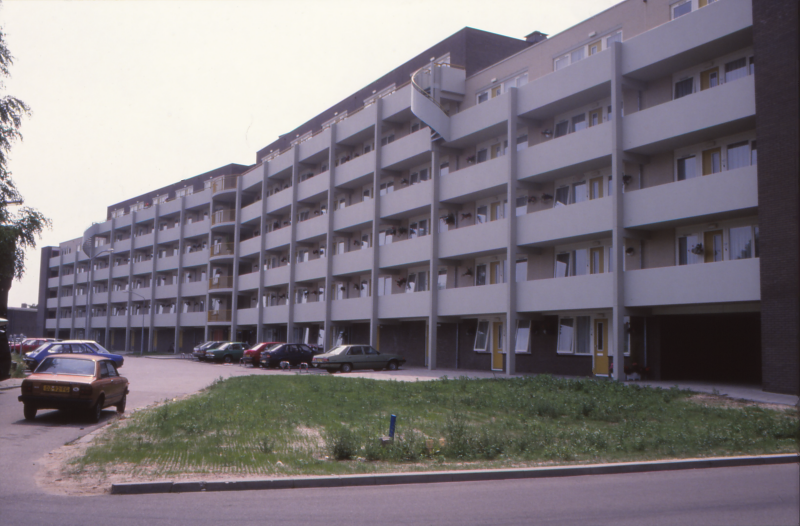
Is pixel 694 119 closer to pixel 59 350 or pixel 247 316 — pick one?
pixel 59 350

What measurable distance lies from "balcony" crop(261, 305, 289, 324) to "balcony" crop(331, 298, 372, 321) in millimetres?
6874

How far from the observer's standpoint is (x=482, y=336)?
118 feet

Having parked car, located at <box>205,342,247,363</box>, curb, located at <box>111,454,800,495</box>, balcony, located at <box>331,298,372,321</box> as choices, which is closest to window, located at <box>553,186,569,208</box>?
balcony, located at <box>331,298,372,321</box>

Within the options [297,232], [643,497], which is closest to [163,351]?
[297,232]

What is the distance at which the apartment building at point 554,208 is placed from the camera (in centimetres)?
2441

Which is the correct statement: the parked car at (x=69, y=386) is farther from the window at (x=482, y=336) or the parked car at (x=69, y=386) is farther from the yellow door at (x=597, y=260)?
the window at (x=482, y=336)

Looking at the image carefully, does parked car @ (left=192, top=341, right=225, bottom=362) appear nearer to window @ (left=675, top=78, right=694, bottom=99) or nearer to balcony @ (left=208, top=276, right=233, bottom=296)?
balcony @ (left=208, top=276, right=233, bottom=296)

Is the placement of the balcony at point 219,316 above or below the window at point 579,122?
below

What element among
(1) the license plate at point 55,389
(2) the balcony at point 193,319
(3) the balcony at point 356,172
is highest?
(3) the balcony at point 356,172

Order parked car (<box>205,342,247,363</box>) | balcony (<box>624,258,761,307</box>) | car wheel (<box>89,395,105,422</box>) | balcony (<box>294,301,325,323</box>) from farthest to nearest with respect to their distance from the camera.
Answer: parked car (<box>205,342,247,363</box>) < balcony (<box>294,301,325,323</box>) < balcony (<box>624,258,761,307</box>) < car wheel (<box>89,395,105,422</box>)

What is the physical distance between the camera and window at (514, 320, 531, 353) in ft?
108

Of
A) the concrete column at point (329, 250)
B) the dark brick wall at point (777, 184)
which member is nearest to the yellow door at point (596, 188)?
the dark brick wall at point (777, 184)

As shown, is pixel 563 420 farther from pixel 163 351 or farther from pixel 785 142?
pixel 163 351

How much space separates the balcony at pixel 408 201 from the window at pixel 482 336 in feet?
22.4
